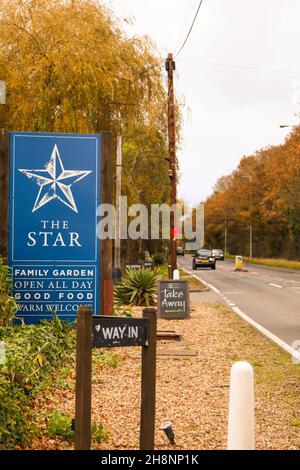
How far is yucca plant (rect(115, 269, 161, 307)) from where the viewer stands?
17500 mm

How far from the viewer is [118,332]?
4.43 metres

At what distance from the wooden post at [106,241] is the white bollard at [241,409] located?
17.6ft

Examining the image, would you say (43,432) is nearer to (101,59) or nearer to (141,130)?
(101,59)

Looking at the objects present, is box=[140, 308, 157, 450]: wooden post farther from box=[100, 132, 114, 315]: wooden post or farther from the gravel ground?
box=[100, 132, 114, 315]: wooden post

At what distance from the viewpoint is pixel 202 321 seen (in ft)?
47.0

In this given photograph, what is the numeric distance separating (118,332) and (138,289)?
1327cm

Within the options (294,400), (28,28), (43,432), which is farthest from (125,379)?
(28,28)

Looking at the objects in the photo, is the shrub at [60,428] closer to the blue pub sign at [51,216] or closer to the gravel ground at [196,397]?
the gravel ground at [196,397]

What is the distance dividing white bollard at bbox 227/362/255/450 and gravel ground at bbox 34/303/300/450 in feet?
3.44

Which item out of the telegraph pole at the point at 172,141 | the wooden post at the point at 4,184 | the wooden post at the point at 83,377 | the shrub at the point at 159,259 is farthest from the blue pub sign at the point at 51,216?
the shrub at the point at 159,259

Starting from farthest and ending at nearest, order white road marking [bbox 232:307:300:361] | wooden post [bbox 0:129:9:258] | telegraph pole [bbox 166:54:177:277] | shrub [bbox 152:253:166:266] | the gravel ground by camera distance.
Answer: shrub [bbox 152:253:166:266]
telegraph pole [bbox 166:54:177:277]
white road marking [bbox 232:307:300:361]
wooden post [bbox 0:129:9:258]
the gravel ground

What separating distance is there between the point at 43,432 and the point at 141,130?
17762 mm

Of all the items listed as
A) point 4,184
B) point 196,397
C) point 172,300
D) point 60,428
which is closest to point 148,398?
point 60,428

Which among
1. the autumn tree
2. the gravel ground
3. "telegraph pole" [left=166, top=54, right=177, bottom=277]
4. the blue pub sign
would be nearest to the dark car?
"telegraph pole" [left=166, top=54, right=177, bottom=277]
